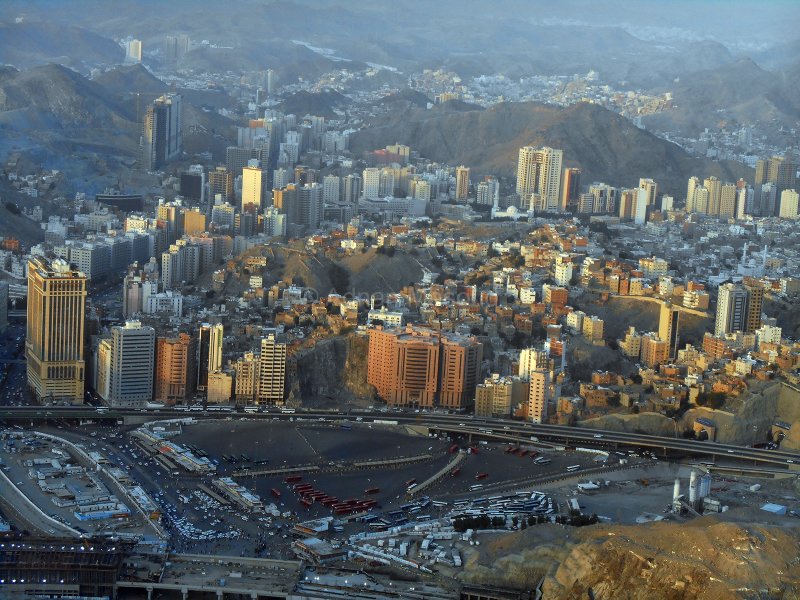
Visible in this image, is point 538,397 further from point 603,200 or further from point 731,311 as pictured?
point 603,200

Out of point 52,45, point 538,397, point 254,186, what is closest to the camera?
point 538,397

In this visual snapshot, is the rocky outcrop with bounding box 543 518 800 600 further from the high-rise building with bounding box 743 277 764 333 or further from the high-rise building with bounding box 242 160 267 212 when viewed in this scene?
the high-rise building with bounding box 242 160 267 212

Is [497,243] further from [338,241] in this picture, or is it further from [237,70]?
[237,70]

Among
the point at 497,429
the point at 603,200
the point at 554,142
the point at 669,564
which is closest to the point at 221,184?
the point at 603,200

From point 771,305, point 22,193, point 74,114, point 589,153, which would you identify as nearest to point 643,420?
point 771,305

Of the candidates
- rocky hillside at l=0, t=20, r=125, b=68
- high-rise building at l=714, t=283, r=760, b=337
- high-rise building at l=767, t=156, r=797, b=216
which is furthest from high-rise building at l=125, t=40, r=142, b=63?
high-rise building at l=714, t=283, r=760, b=337
